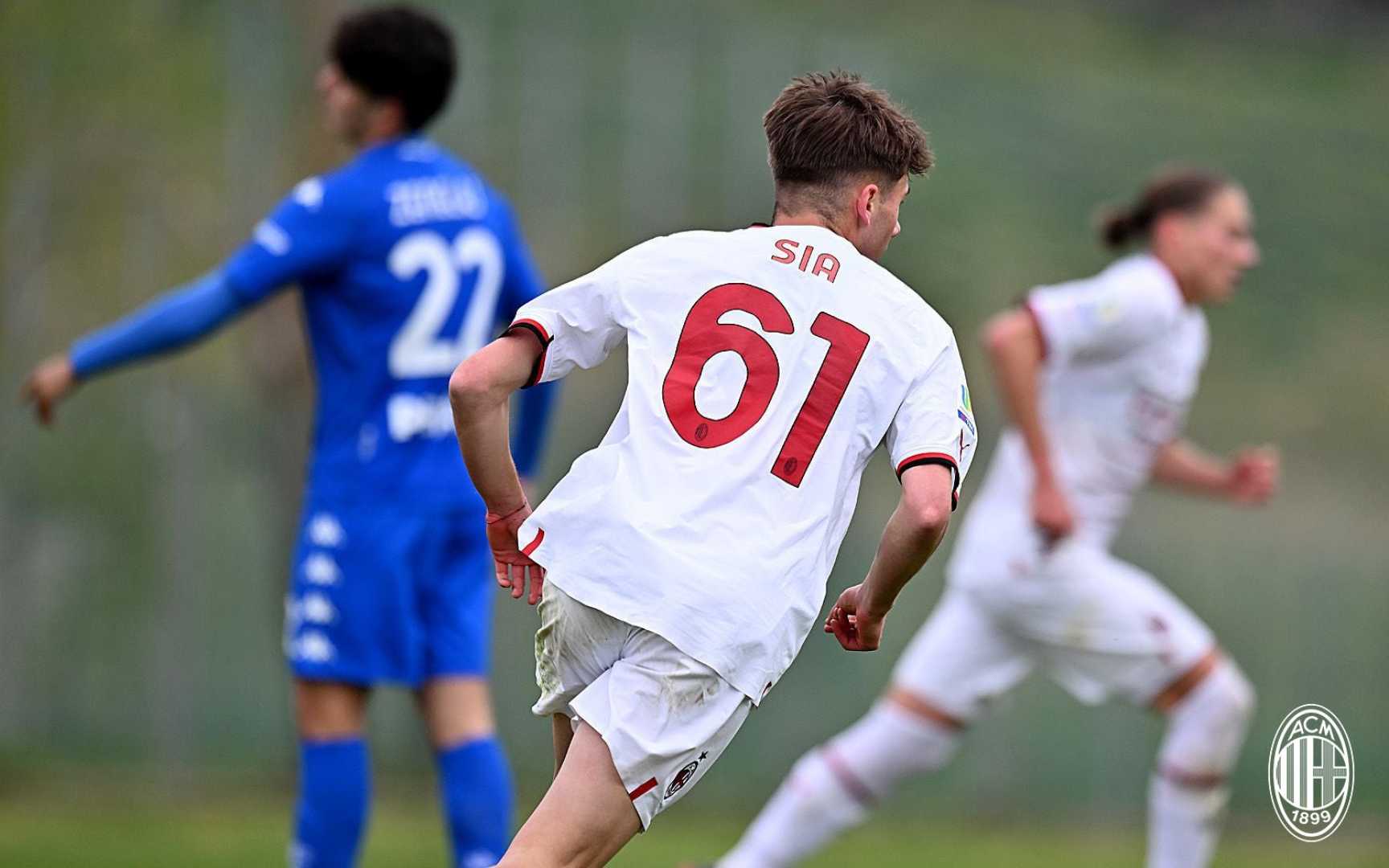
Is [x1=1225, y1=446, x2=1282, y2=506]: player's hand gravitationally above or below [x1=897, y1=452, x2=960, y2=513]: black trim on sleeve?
below

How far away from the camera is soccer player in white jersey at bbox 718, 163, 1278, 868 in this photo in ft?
16.0

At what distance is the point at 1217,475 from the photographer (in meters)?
5.39

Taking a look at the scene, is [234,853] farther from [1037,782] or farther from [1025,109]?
[1025,109]

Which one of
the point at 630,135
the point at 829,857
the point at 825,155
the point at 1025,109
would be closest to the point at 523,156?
the point at 630,135

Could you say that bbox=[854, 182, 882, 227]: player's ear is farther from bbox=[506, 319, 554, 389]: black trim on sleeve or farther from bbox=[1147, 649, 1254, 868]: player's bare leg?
bbox=[1147, 649, 1254, 868]: player's bare leg

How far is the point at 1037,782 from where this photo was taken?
8055mm

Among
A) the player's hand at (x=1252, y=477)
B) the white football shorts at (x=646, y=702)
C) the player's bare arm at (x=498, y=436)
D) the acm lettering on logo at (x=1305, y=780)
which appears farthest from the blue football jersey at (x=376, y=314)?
the player's hand at (x=1252, y=477)

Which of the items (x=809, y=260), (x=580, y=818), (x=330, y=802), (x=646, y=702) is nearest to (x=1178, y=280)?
(x=809, y=260)

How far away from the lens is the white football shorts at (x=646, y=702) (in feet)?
8.67

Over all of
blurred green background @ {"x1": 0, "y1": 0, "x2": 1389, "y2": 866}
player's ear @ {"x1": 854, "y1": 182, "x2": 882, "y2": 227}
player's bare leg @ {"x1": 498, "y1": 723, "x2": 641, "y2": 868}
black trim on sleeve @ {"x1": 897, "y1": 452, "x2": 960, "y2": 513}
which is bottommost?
blurred green background @ {"x1": 0, "y1": 0, "x2": 1389, "y2": 866}

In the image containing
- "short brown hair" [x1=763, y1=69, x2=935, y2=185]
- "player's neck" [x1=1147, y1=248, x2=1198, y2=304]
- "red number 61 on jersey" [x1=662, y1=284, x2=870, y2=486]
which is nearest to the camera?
"red number 61 on jersey" [x1=662, y1=284, x2=870, y2=486]

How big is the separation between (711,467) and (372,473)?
1716mm

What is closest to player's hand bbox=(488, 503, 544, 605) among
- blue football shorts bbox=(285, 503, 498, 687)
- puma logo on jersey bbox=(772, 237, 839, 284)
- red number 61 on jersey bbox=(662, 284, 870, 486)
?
red number 61 on jersey bbox=(662, 284, 870, 486)

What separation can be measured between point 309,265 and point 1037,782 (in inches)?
199
